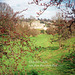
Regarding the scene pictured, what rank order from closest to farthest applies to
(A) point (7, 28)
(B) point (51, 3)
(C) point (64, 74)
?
(B) point (51, 3) → (A) point (7, 28) → (C) point (64, 74)

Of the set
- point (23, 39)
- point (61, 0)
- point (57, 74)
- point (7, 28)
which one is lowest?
point (57, 74)

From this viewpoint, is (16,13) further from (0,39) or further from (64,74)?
(64,74)

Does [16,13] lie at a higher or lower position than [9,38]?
higher

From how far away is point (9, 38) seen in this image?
2.41m

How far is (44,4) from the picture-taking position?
2.05 metres

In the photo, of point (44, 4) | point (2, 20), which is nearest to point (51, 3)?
point (44, 4)

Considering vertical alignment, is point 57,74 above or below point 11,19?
below

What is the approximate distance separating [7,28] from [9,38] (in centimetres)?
26

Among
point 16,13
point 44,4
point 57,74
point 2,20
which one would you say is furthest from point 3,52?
point 57,74

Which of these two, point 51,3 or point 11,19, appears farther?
point 11,19

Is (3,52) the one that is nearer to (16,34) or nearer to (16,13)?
(16,34)

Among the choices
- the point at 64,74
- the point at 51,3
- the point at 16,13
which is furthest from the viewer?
the point at 64,74

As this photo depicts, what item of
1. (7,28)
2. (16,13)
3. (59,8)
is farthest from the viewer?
(16,13)

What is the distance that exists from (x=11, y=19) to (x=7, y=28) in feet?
0.88
